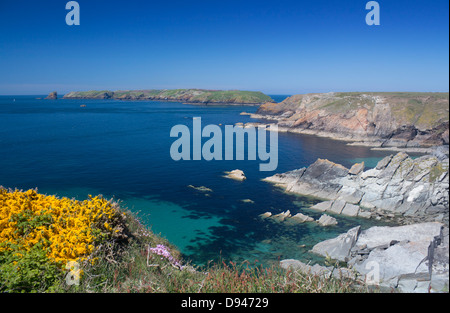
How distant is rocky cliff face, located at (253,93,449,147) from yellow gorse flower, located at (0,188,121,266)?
7853cm

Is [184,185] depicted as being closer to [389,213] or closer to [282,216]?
[282,216]

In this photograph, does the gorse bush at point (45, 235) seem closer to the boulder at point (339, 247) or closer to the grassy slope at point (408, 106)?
the boulder at point (339, 247)

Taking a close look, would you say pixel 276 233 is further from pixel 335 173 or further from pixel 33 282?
pixel 33 282

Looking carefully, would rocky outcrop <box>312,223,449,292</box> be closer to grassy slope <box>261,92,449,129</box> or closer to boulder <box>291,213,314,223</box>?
boulder <box>291,213,314,223</box>

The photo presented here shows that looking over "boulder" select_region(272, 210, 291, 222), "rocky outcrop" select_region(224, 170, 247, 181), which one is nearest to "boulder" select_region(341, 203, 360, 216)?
"boulder" select_region(272, 210, 291, 222)

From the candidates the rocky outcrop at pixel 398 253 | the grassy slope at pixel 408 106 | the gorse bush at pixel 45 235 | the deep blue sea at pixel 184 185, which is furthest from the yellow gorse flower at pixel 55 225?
the grassy slope at pixel 408 106

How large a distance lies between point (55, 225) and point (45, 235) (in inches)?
16.3

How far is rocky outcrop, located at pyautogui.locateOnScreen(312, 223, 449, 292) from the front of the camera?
57.6 feet

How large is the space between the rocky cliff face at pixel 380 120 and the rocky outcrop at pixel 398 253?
191ft

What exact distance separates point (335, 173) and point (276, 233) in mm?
17581

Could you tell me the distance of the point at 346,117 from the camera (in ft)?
309

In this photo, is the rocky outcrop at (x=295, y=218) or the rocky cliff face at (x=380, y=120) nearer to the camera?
the rocky outcrop at (x=295, y=218)

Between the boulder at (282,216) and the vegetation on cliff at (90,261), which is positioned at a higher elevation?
the vegetation on cliff at (90,261)

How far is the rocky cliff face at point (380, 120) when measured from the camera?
76.6m
